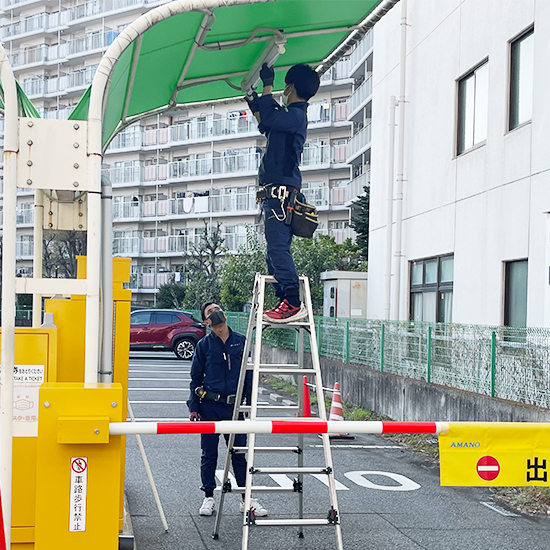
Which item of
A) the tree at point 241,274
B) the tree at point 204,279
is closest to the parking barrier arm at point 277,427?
the tree at point 241,274

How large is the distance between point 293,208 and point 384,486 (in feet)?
12.5

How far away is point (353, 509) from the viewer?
22.8 ft

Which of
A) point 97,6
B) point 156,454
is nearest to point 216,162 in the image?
point 97,6

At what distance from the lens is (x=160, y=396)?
15.4 meters

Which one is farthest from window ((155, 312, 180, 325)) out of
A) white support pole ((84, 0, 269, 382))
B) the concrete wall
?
white support pole ((84, 0, 269, 382))

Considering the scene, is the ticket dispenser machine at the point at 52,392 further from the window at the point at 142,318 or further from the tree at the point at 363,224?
the tree at the point at 363,224

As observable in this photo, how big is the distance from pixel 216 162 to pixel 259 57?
4137cm

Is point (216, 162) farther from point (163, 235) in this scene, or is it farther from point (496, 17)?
point (496, 17)

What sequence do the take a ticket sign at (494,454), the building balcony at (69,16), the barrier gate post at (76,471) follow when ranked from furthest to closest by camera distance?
the building balcony at (69,16)
the take a ticket sign at (494,454)
the barrier gate post at (76,471)

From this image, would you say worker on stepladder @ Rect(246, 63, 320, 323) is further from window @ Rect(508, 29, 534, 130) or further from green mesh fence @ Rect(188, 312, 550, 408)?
window @ Rect(508, 29, 534, 130)

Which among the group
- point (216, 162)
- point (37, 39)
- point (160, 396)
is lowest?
point (160, 396)

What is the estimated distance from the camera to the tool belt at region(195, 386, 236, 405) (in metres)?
6.55

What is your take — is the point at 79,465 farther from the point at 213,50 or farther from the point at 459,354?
the point at 459,354

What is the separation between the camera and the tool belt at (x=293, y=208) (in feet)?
17.5
